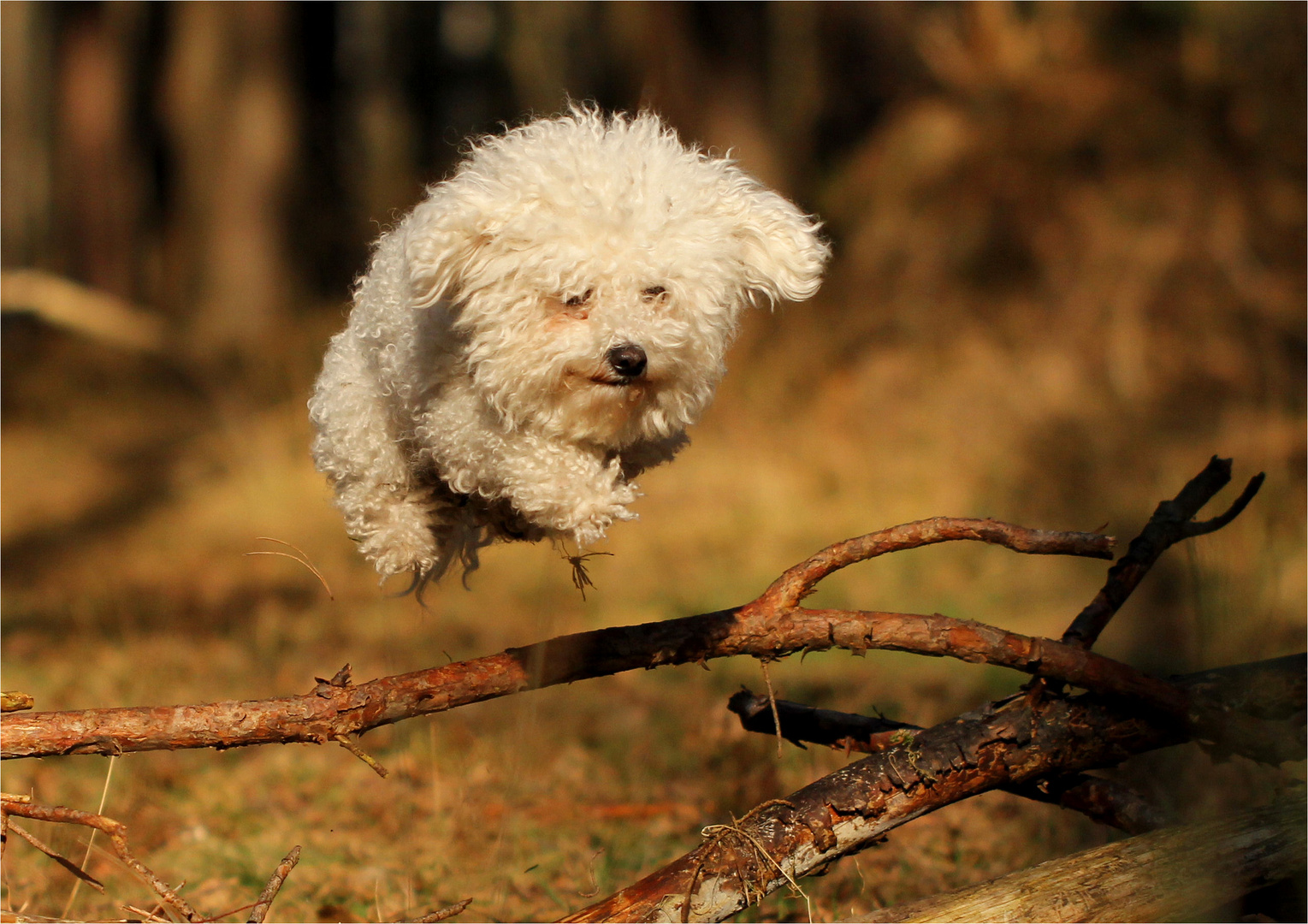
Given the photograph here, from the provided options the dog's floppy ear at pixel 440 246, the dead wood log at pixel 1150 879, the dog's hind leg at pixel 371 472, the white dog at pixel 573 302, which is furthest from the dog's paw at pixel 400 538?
the dead wood log at pixel 1150 879

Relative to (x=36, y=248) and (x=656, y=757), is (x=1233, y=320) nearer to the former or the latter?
(x=656, y=757)

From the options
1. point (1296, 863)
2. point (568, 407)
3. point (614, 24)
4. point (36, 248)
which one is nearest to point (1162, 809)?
point (1296, 863)

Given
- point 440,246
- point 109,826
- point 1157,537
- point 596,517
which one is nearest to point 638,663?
point 596,517

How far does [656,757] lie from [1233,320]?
198 inches

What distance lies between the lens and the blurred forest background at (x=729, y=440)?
4.41 m

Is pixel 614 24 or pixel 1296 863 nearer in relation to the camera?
pixel 1296 863

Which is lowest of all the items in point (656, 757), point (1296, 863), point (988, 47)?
point (1296, 863)

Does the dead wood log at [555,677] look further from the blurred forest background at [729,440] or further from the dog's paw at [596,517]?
the blurred forest background at [729,440]

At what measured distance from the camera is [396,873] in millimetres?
4055

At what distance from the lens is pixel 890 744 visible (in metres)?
2.91

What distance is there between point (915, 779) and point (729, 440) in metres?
5.72

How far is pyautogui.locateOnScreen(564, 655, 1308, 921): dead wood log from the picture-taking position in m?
2.43

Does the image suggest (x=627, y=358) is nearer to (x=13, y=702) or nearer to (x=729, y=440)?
(x=13, y=702)

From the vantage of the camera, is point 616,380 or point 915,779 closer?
point 616,380
